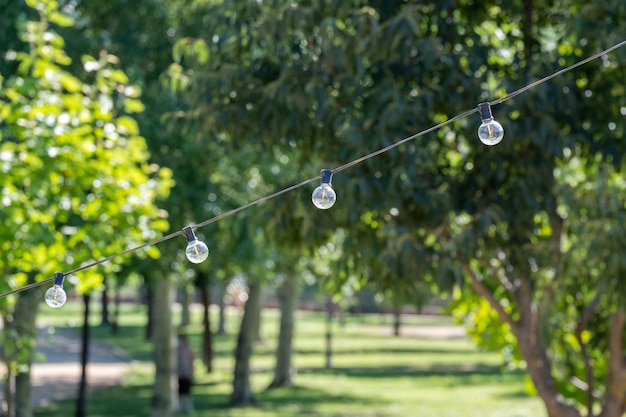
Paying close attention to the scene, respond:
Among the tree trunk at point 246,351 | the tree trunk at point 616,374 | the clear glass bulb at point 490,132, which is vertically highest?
the tree trunk at point 246,351

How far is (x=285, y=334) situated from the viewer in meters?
27.4

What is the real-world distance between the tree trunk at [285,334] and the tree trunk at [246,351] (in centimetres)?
182

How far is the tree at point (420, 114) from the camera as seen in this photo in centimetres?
948

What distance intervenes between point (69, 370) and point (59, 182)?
74.3ft

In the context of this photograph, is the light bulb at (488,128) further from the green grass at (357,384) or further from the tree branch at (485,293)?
the green grass at (357,384)

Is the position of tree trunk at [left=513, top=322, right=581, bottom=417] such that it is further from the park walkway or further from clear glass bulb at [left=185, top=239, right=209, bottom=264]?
the park walkway

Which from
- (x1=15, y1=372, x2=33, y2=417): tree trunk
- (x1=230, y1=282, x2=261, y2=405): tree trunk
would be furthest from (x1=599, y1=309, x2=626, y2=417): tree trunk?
(x1=230, y1=282, x2=261, y2=405): tree trunk

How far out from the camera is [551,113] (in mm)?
10062

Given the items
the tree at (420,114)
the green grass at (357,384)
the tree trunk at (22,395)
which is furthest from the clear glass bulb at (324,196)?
the green grass at (357,384)

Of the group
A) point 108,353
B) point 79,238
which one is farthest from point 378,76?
point 108,353

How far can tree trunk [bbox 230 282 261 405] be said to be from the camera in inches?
941

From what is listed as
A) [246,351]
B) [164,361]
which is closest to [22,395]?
[164,361]

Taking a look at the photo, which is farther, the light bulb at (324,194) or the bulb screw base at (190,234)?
the bulb screw base at (190,234)

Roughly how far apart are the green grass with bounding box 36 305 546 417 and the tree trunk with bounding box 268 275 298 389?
41 centimetres
